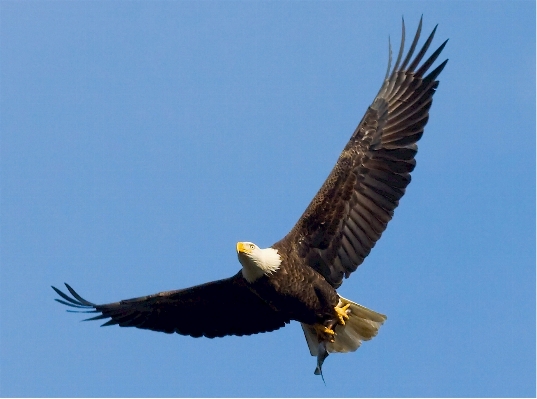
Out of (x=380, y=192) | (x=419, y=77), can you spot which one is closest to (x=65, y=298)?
(x=380, y=192)

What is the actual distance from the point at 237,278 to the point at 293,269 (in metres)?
0.72

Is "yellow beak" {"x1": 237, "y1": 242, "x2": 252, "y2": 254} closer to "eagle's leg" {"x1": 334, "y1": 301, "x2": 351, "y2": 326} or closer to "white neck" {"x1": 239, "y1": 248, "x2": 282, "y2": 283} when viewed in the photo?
"white neck" {"x1": 239, "y1": 248, "x2": 282, "y2": 283}

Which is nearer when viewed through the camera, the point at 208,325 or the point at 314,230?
the point at 314,230

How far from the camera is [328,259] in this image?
11.0m

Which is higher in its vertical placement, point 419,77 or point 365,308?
point 419,77

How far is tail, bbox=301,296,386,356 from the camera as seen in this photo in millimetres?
11305

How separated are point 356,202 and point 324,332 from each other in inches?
55.8

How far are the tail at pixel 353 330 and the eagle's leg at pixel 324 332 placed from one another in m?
0.07

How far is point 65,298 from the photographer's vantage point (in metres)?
11.6

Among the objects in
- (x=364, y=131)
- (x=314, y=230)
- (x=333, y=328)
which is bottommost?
(x=333, y=328)

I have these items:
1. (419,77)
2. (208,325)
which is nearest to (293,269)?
(208,325)

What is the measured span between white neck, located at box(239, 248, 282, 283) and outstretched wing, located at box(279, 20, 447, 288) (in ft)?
1.24

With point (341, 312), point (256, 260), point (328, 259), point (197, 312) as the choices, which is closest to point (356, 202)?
point (328, 259)

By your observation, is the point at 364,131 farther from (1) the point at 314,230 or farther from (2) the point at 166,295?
(2) the point at 166,295
